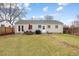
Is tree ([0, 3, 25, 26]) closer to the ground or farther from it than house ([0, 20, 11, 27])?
farther from it

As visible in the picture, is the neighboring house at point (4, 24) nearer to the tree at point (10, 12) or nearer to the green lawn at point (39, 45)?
the tree at point (10, 12)

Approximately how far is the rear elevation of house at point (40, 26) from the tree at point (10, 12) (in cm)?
9

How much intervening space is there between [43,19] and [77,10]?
46cm

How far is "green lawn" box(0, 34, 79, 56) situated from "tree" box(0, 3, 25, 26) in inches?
8.9

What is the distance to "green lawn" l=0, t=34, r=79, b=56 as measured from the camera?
547 cm

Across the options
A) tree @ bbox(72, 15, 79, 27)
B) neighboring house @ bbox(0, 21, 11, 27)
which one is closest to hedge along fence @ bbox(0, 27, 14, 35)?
neighboring house @ bbox(0, 21, 11, 27)

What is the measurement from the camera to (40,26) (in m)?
5.57

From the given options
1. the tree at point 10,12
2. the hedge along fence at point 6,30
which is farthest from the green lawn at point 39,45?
the tree at point 10,12

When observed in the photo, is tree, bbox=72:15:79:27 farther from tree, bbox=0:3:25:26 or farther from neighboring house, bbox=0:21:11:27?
neighboring house, bbox=0:21:11:27

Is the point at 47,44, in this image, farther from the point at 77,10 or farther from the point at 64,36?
the point at 77,10

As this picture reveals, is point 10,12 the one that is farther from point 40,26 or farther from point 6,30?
point 40,26

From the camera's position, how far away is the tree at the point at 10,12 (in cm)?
551

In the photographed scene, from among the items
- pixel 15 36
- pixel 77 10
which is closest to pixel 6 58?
pixel 15 36

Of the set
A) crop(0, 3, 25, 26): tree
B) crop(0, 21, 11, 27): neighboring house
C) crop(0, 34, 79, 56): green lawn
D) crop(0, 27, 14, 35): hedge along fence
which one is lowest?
crop(0, 34, 79, 56): green lawn
